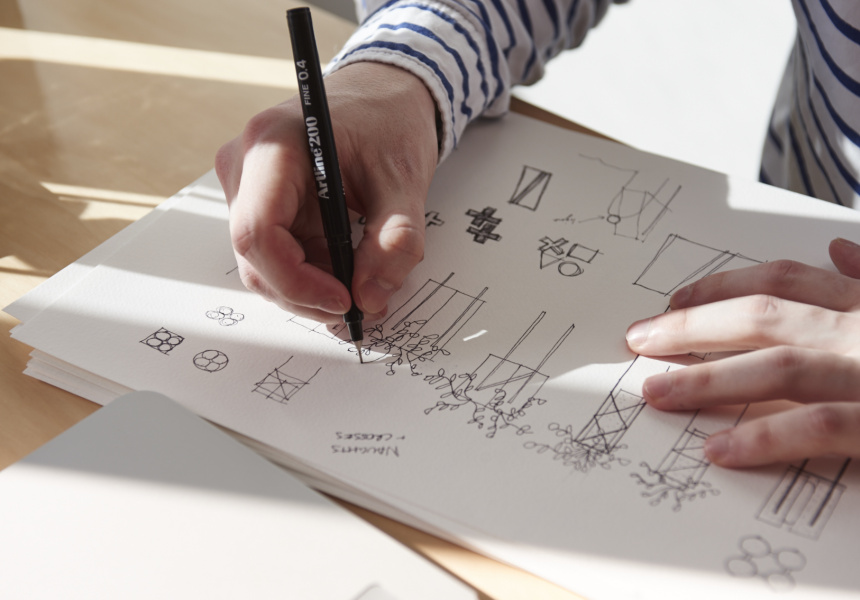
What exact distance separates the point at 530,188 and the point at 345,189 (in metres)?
0.21

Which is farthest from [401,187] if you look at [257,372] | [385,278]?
[257,372]

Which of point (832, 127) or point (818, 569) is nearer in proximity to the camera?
point (818, 569)

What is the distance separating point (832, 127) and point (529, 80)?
37 cm

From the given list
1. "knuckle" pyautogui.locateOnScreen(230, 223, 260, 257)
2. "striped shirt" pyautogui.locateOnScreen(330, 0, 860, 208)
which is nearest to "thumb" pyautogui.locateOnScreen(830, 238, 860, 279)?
"striped shirt" pyautogui.locateOnScreen(330, 0, 860, 208)

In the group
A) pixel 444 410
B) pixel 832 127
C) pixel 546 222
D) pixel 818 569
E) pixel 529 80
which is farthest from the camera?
pixel 529 80

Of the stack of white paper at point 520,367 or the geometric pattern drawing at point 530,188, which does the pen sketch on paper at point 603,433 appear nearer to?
the stack of white paper at point 520,367

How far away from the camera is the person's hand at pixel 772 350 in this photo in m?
0.48

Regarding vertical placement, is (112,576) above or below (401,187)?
below

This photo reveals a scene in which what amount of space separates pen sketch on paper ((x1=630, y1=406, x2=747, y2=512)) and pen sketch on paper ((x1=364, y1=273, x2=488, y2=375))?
0.19 meters

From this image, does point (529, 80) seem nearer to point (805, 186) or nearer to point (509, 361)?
point (805, 186)

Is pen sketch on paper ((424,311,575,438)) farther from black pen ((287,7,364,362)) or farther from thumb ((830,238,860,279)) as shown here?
thumb ((830,238,860,279))

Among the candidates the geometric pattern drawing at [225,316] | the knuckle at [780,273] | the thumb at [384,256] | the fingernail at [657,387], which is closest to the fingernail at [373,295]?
the thumb at [384,256]

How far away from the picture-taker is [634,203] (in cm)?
72

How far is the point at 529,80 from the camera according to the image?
3.09ft
